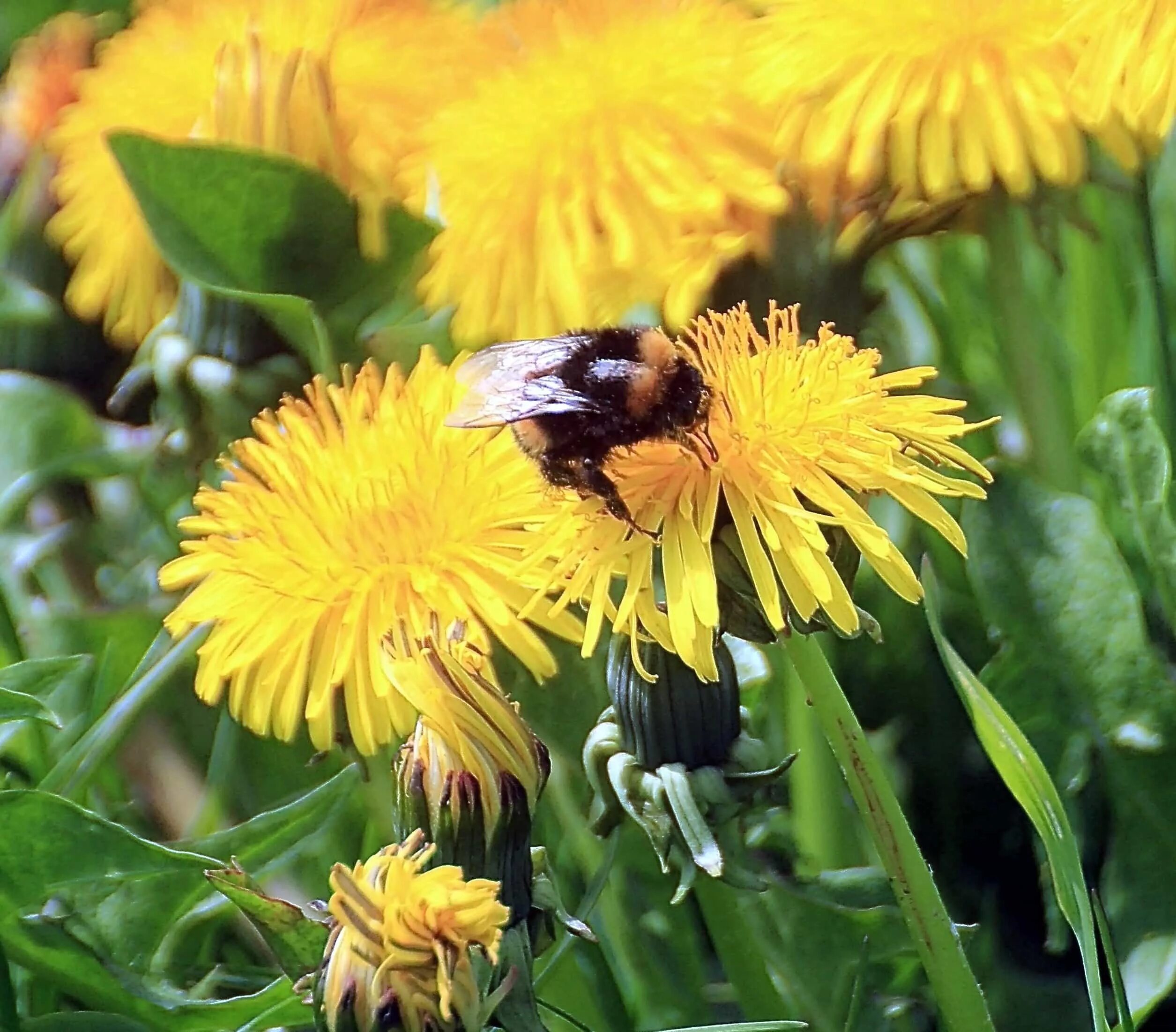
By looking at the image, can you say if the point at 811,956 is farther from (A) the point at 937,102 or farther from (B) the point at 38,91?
(B) the point at 38,91

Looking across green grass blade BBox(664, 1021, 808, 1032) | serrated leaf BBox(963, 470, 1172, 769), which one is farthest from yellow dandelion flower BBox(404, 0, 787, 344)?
green grass blade BBox(664, 1021, 808, 1032)

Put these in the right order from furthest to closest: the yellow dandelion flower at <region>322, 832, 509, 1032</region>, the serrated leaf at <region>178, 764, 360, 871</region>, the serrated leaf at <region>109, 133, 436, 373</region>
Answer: the serrated leaf at <region>109, 133, 436, 373</region>
the serrated leaf at <region>178, 764, 360, 871</region>
the yellow dandelion flower at <region>322, 832, 509, 1032</region>

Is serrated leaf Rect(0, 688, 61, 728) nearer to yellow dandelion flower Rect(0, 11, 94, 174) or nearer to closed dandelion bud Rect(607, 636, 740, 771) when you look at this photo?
closed dandelion bud Rect(607, 636, 740, 771)

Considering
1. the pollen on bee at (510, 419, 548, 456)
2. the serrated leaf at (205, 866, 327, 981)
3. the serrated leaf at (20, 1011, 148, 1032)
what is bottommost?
the serrated leaf at (20, 1011, 148, 1032)

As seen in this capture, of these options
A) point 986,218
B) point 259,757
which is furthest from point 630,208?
point 259,757

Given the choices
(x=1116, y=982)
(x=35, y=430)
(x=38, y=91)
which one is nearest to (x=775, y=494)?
(x=1116, y=982)

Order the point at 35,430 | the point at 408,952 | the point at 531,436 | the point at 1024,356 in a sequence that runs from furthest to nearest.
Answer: the point at 35,430
the point at 1024,356
the point at 531,436
the point at 408,952
